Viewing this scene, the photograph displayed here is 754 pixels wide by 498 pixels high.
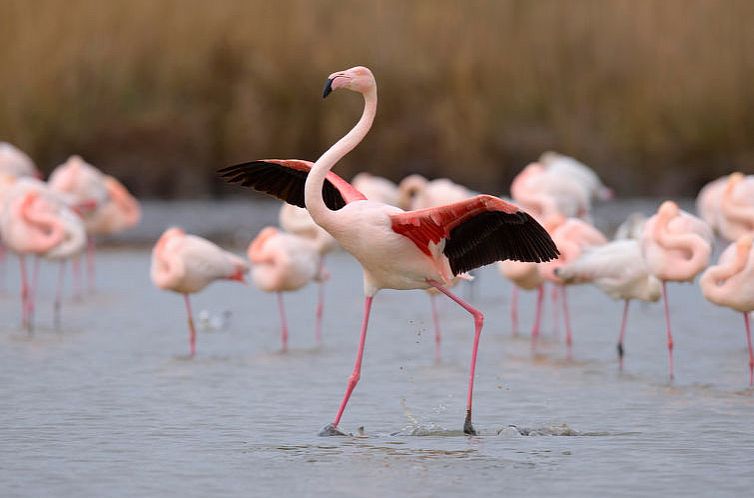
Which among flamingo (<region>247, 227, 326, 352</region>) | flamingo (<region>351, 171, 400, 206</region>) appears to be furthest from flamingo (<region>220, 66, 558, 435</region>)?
flamingo (<region>351, 171, 400, 206</region>)

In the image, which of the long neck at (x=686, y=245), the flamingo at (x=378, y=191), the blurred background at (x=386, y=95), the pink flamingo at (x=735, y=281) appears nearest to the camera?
the pink flamingo at (x=735, y=281)

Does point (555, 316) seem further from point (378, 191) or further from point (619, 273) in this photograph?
point (378, 191)

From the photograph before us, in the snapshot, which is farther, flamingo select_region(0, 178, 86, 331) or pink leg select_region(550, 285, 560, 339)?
flamingo select_region(0, 178, 86, 331)

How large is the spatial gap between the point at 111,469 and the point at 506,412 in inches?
99.2

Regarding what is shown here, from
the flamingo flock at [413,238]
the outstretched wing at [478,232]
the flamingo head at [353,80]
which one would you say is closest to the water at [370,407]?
the flamingo flock at [413,238]

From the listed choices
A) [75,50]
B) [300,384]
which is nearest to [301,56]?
[75,50]

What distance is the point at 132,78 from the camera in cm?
2316

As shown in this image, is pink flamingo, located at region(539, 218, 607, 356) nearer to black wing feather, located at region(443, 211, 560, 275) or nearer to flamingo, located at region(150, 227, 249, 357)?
flamingo, located at region(150, 227, 249, 357)

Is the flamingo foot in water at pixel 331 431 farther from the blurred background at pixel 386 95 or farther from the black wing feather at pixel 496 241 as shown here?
the blurred background at pixel 386 95

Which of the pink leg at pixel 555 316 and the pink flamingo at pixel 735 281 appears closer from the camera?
the pink flamingo at pixel 735 281

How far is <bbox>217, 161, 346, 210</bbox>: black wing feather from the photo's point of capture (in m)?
8.49

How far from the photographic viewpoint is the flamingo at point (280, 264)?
1166 centimetres

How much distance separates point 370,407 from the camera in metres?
8.81

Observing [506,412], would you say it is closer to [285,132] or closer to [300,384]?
[300,384]
